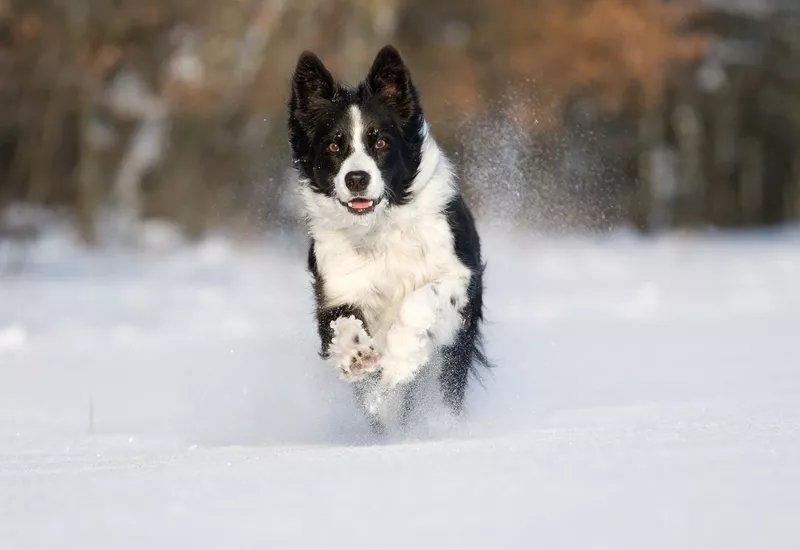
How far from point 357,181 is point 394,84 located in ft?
2.77

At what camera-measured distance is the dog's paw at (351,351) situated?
20.7 ft

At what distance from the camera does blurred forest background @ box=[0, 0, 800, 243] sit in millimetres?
22984

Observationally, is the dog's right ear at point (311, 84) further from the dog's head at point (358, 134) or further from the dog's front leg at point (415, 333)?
the dog's front leg at point (415, 333)

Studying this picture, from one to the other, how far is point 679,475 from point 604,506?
0.47 m

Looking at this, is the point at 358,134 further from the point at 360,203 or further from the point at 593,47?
the point at 593,47

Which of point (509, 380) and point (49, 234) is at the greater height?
point (509, 380)

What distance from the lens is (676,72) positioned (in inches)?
1467


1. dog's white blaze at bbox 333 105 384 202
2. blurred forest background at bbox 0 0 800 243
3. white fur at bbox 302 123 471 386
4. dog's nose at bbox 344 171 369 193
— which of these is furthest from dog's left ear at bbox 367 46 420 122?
blurred forest background at bbox 0 0 800 243

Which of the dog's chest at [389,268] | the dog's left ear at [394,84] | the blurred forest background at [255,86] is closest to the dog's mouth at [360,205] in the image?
the dog's chest at [389,268]

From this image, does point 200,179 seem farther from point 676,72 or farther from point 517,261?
point 676,72

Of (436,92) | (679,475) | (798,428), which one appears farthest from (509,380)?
(436,92)

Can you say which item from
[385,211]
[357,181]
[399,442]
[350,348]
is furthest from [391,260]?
[399,442]

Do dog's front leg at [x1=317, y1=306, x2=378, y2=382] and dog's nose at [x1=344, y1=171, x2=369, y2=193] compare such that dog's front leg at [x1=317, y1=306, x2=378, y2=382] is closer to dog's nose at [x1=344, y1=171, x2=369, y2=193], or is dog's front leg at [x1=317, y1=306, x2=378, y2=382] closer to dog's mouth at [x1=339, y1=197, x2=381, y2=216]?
dog's mouth at [x1=339, y1=197, x2=381, y2=216]

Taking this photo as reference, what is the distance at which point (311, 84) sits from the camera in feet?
23.6
